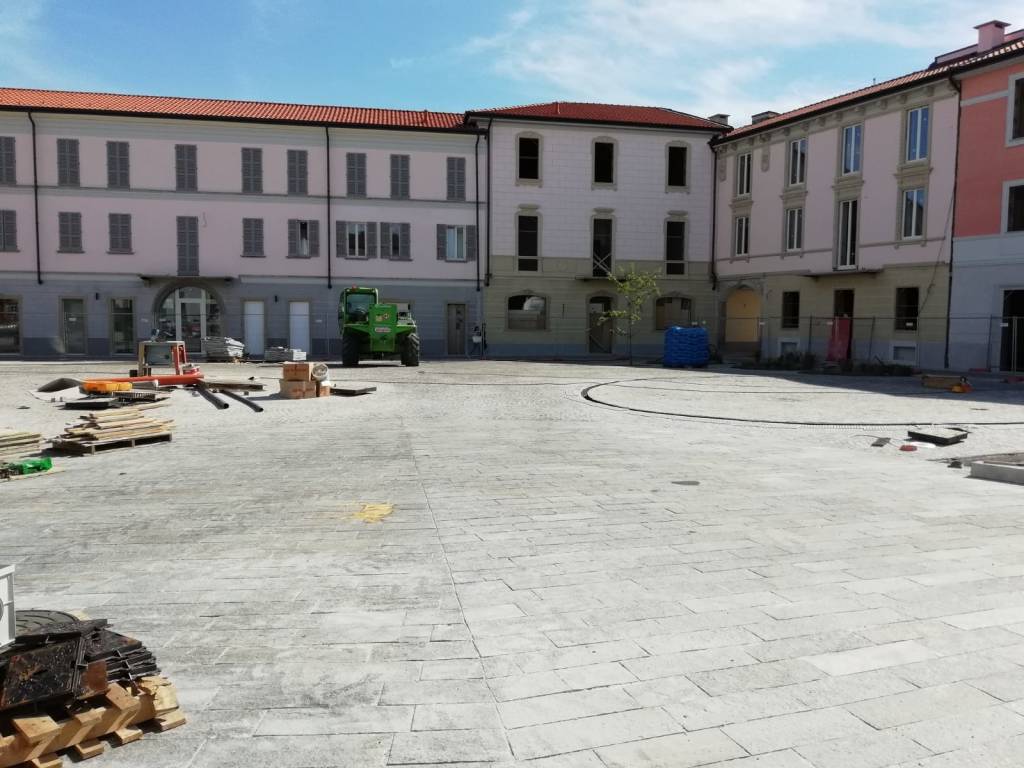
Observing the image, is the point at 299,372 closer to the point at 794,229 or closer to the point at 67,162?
the point at 67,162

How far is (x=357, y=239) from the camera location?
120 ft

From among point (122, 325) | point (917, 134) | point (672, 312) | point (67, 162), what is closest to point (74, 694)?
point (917, 134)

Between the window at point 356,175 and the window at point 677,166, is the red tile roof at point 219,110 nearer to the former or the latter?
the window at point 356,175

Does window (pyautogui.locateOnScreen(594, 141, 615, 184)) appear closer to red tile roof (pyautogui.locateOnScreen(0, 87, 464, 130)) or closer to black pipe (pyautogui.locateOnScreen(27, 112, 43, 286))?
red tile roof (pyautogui.locateOnScreen(0, 87, 464, 130))

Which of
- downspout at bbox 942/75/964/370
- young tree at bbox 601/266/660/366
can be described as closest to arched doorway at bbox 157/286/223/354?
young tree at bbox 601/266/660/366

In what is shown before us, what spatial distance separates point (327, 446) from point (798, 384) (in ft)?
50.4

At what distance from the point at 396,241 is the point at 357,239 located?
178 centimetres

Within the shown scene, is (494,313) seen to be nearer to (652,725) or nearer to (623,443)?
(623,443)

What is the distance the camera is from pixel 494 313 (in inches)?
1495

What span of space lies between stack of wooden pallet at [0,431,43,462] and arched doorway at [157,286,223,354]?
25597 millimetres

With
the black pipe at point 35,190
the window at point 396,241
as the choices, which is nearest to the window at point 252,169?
the window at point 396,241

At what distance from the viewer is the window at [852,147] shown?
3100 centimetres

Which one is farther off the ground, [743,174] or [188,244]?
[743,174]

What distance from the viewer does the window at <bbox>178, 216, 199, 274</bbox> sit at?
115 ft
